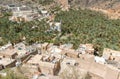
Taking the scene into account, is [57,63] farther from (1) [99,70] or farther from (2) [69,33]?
(2) [69,33]

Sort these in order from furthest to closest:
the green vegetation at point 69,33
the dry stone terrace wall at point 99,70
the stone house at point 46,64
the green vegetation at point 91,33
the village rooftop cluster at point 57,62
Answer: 1. the green vegetation at point 69,33
2. the green vegetation at point 91,33
3. the stone house at point 46,64
4. the village rooftop cluster at point 57,62
5. the dry stone terrace wall at point 99,70

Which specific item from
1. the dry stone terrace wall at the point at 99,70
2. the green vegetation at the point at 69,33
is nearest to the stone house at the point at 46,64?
the dry stone terrace wall at the point at 99,70

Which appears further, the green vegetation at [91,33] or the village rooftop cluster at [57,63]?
the green vegetation at [91,33]

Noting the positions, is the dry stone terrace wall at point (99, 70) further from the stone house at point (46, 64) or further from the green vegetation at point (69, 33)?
the green vegetation at point (69, 33)

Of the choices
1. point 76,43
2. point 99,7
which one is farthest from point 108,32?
point 99,7

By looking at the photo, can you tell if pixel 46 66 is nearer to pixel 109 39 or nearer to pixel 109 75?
pixel 109 75

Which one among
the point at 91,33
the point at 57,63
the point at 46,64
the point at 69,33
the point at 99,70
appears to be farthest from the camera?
the point at 69,33

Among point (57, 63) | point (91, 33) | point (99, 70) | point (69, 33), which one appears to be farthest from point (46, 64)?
point (69, 33)

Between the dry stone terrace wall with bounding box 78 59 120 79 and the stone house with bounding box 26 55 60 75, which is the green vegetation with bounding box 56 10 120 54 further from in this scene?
the stone house with bounding box 26 55 60 75

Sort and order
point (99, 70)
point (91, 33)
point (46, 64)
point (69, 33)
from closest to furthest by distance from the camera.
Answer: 1. point (99, 70)
2. point (46, 64)
3. point (91, 33)
4. point (69, 33)

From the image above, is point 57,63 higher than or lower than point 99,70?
higher

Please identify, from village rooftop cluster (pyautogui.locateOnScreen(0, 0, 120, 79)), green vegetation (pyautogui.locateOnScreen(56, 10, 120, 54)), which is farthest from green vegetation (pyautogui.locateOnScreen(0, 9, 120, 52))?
village rooftop cluster (pyautogui.locateOnScreen(0, 0, 120, 79))

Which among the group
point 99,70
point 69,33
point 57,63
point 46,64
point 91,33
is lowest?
point 69,33
